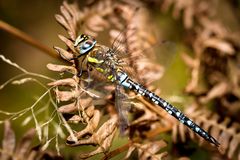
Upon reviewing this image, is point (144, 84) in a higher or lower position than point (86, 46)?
lower

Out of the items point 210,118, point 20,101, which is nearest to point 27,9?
point 20,101

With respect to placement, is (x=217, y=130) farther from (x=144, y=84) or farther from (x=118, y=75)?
(x=118, y=75)

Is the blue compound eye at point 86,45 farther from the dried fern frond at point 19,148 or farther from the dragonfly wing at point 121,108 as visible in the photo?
the dried fern frond at point 19,148

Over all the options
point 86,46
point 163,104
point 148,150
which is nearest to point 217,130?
point 163,104

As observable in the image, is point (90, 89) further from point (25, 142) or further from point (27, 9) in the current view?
point (27, 9)

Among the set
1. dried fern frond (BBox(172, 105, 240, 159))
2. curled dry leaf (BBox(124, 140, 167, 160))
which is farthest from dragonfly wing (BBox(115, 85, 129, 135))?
dried fern frond (BBox(172, 105, 240, 159))

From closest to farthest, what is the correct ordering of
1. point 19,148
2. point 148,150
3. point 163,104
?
point 19,148, point 148,150, point 163,104

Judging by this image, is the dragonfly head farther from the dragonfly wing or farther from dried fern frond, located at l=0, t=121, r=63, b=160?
dried fern frond, located at l=0, t=121, r=63, b=160
